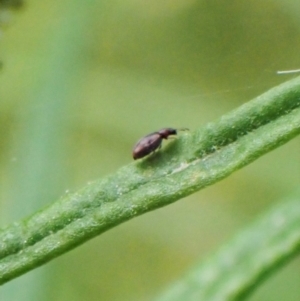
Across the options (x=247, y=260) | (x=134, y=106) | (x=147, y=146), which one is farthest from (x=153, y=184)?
(x=134, y=106)

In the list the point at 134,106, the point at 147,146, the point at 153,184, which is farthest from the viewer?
the point at 134,106

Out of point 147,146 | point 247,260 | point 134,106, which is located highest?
point 134,106

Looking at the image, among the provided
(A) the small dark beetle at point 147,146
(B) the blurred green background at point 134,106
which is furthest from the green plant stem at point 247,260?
(B) the blurred green background at point 134,106

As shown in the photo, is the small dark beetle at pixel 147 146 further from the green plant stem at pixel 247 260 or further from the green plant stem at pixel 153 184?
the green plant stem at pixel 247 260

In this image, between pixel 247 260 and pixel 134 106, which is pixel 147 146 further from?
pixel 134 106

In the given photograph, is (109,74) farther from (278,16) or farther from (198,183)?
(198,183)

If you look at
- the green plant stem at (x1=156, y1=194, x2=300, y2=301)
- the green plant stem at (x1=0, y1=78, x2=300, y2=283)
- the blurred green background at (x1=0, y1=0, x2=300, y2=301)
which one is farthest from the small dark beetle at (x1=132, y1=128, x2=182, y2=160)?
the blurred green background at (x1=0, y1=0, x2=300, y2=301)

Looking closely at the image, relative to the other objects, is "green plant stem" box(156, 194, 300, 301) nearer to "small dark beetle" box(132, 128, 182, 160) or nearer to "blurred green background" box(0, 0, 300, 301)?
"small dark beetle" box(132, 128, 182, 160)
